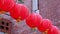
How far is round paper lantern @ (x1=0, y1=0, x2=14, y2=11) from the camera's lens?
298cm

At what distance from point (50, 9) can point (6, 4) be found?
283cm

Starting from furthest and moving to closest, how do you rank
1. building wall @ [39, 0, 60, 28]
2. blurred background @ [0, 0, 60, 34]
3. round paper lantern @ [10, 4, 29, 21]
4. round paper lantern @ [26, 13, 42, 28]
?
building wall @ [39, 0, 60, 28]
blurred background @ [0, 0, 60, 34]
round paper lantern @ [26, 13, 42, 28]
round paper lantern @ [10, 4, 29, 21]

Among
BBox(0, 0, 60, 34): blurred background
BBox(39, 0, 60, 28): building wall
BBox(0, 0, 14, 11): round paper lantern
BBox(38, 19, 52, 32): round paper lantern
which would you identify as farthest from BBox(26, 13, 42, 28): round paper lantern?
BBox(39, 0, 60, 28): building wall

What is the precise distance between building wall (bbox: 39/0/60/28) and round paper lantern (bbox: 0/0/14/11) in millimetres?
2527

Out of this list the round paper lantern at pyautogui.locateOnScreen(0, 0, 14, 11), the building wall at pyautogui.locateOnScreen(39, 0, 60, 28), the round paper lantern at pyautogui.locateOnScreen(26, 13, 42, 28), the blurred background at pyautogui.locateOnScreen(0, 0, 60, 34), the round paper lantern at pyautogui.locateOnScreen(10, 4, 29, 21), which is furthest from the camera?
the building wall at pyautogui.locateOnScreen(39, 0, 60, 28)

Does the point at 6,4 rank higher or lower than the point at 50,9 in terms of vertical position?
higher

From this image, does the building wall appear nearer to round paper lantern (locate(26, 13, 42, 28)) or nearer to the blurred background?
the blurred background

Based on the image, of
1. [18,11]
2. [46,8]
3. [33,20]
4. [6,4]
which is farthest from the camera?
[46,8]

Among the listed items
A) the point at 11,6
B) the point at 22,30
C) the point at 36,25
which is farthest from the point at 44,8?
the point at 11,6

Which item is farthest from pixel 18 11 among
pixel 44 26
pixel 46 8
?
pixel 46 8

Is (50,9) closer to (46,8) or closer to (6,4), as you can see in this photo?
(46,8)

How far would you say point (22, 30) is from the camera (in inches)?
188

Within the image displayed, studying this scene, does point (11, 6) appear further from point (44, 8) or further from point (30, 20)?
point (44, 8)

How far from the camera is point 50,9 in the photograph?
5723mm
